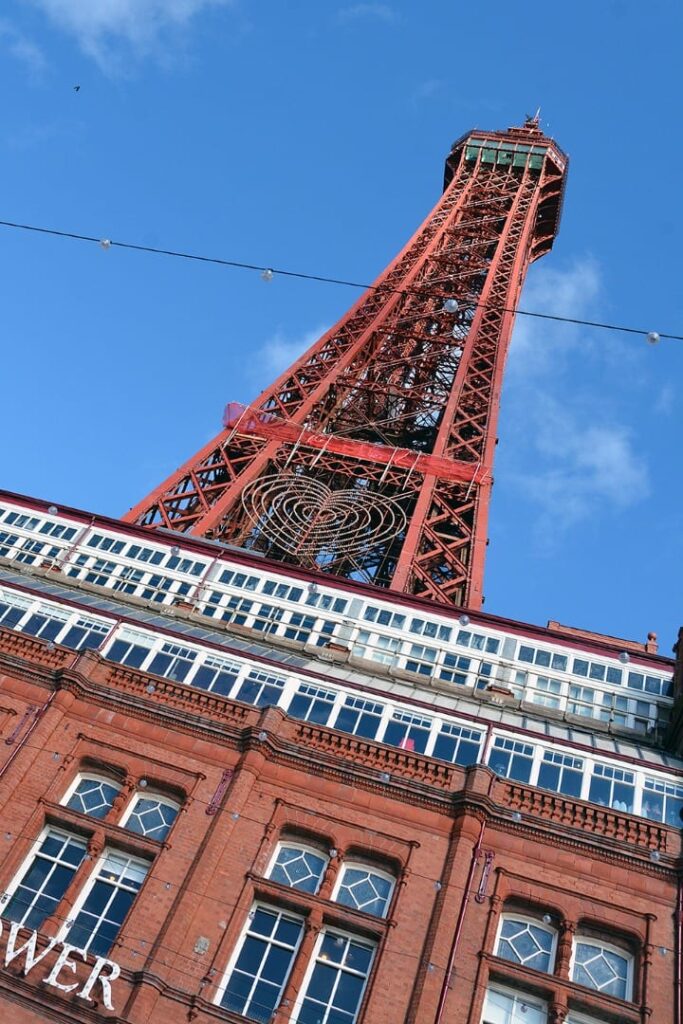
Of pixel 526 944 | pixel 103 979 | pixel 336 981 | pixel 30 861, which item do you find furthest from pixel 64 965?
pixel 526 944

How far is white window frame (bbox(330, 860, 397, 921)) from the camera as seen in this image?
20.2 metres

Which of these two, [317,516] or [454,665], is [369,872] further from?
[317,516]

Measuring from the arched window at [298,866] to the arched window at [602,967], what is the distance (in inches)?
207

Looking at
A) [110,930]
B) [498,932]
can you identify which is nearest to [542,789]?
[498,932]

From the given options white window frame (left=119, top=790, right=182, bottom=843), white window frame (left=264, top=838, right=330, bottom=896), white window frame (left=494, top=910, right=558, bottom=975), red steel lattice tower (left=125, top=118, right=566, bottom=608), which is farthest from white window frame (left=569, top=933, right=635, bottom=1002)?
red steel lattice tower (left=125, top=118, right=566, bottom=608)

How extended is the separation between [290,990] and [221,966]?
4.44ft

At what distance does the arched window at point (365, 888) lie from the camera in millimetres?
20453

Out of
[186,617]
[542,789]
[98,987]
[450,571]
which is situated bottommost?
[98,987]

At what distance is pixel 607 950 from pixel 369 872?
4.89 metres

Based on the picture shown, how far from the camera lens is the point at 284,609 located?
31.9m

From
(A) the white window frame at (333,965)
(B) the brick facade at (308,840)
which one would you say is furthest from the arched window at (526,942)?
(A) the white window frame at (333,965)

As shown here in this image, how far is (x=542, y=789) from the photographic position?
2223cm

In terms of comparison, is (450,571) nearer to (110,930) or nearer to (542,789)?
(542,789)

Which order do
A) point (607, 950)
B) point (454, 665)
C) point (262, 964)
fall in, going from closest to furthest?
1. point (262, 964)
2. point (607, 950)
3. point (454, 665)
